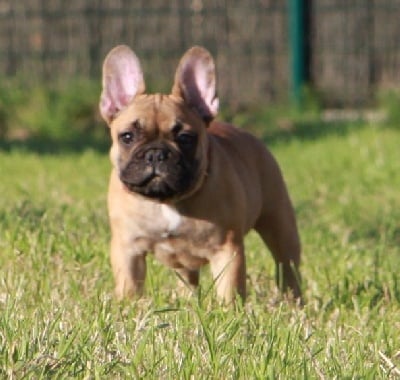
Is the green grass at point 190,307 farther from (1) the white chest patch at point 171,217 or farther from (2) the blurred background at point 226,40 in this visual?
(2) the blurred background at point 226,40

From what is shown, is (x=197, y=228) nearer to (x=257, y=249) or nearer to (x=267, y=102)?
(x=257, y=249)

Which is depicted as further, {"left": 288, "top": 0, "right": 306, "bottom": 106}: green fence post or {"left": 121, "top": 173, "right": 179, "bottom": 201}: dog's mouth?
{"left": 288, "top": 0, "right": 306, "bottom": 106}: green fence post

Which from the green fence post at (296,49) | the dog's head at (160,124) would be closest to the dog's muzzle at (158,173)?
the dog's head at (160,124)

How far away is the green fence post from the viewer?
14898 millimetres

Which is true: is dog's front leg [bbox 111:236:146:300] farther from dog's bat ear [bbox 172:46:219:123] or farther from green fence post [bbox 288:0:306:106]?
green fence post [bbox 288:0:306:106]

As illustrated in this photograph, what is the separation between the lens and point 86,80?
1484 cm

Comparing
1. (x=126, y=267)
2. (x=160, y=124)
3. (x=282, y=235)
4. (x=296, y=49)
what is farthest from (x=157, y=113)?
(x=296, y=49)

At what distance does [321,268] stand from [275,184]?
50 centimetres

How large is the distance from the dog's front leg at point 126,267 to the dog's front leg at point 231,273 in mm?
345

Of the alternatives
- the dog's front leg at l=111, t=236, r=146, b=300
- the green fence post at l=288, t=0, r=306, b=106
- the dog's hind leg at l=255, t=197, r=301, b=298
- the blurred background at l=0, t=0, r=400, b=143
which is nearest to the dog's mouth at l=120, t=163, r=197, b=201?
the dog's front leg at l=111, t=236, r=146, b=300

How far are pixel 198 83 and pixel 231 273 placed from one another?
0.91m

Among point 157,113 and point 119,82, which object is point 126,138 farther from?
point 119,82

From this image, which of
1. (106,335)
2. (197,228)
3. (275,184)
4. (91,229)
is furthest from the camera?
(91,229)

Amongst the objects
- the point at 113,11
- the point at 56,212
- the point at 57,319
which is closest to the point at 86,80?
the point at 113,11
